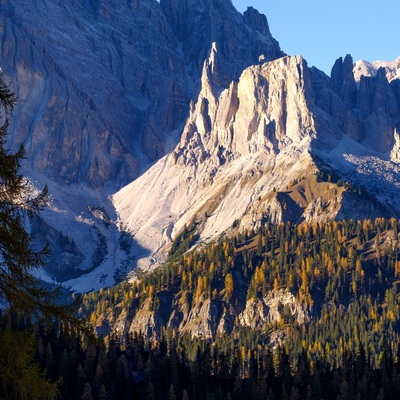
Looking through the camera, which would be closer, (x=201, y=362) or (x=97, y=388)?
(x=97, y=388)

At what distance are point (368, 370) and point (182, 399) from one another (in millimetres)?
35278

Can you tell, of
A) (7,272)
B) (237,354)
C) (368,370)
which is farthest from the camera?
(237,354)

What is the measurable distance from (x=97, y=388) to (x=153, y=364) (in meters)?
16.1

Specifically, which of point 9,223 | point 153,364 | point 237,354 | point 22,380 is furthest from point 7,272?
point 237,354

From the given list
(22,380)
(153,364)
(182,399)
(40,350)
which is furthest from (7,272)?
(153,364)

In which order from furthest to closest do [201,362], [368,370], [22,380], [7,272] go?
1. [201,362]
2. [368,370]
3. [7,272]
4. [22,380]

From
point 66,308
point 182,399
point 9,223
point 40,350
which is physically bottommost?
point 66,308

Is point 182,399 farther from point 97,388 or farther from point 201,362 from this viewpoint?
point 201,362

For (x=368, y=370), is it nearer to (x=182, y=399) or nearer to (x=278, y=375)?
(x=278, y=375)

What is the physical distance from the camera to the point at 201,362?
144375mm

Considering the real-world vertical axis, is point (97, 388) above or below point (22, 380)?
above

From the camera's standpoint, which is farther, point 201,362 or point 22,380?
point 201,362

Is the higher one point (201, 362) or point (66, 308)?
point (201, 362)

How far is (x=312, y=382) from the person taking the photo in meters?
130
